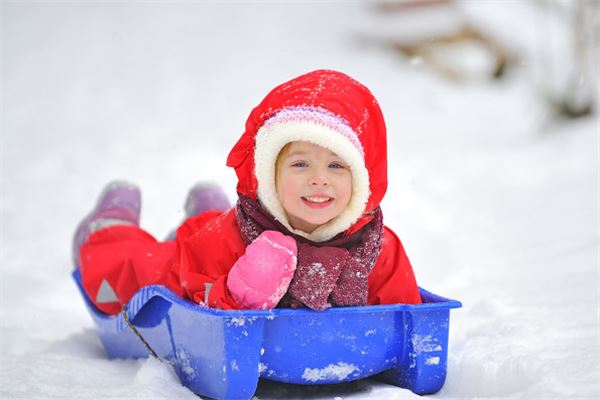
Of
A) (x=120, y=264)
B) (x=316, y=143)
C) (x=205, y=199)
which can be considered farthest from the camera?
(x=205, y=199)

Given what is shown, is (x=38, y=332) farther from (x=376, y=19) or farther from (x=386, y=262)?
(x=376, y=19)

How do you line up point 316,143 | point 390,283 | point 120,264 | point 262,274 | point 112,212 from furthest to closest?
point 112,212, point 120,264, point 390,283, point 316,143, point 262,274

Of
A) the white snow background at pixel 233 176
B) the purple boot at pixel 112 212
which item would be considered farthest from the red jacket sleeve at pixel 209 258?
the purple boot at pixel 112 212

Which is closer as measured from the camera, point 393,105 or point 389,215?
→ point 389,215

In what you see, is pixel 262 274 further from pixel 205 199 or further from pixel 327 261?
pixel 205 199

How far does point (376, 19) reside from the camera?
412 inches

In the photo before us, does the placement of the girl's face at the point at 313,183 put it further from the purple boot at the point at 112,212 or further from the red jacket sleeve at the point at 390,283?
the purple boot at the point at 112,212

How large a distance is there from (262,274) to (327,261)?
0.62ft

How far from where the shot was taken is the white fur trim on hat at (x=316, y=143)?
2205mm

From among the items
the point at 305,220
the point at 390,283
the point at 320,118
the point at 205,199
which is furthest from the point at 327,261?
the point at 205,199

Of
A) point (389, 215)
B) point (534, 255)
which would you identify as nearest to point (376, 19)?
point (389, 215)

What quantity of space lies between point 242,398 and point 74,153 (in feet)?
14.3

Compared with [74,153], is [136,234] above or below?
below

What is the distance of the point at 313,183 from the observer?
2.24 meters
